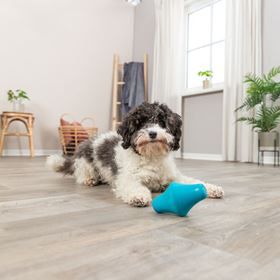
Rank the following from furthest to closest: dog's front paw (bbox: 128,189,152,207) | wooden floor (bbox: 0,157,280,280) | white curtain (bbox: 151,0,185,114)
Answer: white curtain (bbox: 151,0,185,114) < dog's front paw (bbox: 128,189,152,207) < wooden floor (bbox: 0,157,280,280)

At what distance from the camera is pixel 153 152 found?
1.46 metres

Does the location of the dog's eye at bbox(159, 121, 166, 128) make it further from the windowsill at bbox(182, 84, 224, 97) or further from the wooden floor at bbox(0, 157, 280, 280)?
the windowsill at bbox(182, 84, 224, 97)

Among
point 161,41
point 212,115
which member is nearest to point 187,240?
point 212,115

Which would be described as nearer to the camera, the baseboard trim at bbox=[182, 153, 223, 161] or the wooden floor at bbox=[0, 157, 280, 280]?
the wooden floor at bbox=[0, 157, 280, 280]

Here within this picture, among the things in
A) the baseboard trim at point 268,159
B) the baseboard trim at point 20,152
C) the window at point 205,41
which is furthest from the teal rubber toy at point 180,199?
the baseboard trim at point 20,152

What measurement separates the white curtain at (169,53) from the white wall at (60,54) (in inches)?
37.9

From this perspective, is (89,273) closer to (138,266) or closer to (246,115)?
(138,266)

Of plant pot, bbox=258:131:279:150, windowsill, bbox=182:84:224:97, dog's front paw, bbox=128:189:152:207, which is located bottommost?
dog's front paw, bbox=128:189:152:207

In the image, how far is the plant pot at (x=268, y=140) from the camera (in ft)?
11.8

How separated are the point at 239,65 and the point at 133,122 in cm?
329

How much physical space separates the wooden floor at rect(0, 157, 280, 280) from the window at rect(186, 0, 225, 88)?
395 centimetres

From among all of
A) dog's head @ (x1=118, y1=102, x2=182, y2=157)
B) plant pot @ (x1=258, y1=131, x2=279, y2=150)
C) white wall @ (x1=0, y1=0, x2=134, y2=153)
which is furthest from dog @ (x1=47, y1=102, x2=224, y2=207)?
white wall @ (x1=0, y1=0, x2=134, y2=153)

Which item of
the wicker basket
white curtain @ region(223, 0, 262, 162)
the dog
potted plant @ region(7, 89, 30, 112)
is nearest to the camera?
the dog

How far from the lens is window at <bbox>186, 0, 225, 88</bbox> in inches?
189
